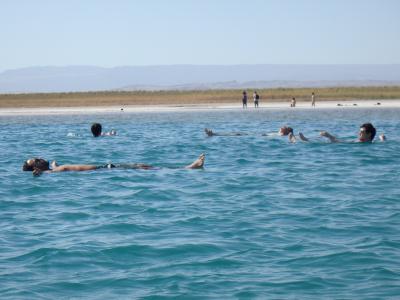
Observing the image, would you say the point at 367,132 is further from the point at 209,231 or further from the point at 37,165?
the point at 209,231

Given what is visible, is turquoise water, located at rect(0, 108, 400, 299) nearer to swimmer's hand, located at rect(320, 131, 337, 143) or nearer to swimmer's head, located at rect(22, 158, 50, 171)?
swimmer's head, located at rect(22, 158, 50, 171)

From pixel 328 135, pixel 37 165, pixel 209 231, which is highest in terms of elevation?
pixel 328 135

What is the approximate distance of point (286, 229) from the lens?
30.2ft

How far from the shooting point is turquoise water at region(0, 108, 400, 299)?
Answer: 6926mm

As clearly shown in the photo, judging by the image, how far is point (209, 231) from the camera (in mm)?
9164

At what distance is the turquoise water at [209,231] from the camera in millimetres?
6926

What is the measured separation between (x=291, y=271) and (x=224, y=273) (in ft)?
2.36

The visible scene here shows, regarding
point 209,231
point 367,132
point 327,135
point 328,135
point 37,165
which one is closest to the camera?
point 209,231

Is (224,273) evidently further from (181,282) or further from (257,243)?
(257,243)

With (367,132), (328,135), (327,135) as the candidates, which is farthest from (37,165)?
(367,132)

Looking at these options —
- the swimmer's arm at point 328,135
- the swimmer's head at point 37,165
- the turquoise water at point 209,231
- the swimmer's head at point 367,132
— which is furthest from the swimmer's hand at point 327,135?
the swimmer's head at point 37,165

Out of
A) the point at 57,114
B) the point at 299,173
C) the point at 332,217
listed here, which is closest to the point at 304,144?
the point at 299,173

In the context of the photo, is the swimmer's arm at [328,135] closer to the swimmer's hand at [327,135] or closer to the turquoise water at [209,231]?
the swimmer's hand at [327,135]

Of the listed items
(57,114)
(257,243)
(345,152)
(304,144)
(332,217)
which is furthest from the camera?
(57,114)
